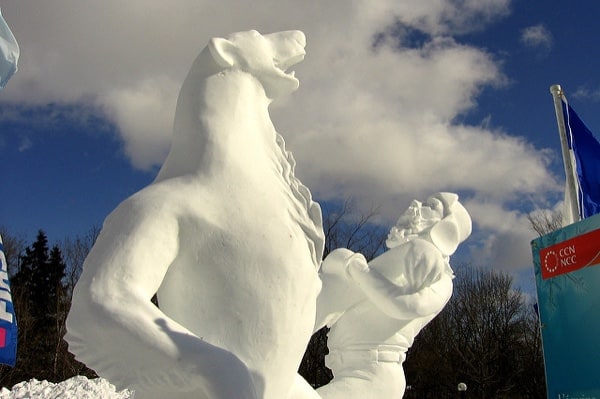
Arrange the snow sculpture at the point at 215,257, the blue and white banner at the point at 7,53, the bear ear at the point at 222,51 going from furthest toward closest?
the blue and white banner at the point at 7,53, the bear ear at the point at 222,51, the snow sculpture at the point at 215,257

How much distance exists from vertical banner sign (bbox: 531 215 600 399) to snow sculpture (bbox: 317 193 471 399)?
1.49 metres

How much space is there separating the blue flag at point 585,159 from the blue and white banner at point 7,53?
534 centimetres

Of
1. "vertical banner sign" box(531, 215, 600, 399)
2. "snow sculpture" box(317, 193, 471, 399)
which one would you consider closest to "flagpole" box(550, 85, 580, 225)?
"vertical banner sign" box(531, 215, 600, 399)

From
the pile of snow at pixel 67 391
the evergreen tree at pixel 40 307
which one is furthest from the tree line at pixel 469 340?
the pile of snow at pixel 67 391

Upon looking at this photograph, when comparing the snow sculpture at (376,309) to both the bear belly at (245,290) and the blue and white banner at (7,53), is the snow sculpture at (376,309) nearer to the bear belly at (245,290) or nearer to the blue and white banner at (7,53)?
the bear belly at (245,290)

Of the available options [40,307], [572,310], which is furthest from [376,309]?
[40,307]

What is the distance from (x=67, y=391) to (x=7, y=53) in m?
4.37

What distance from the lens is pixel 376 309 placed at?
12.2ft

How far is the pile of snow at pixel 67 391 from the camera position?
6988 mm

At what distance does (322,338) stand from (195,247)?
15.5m

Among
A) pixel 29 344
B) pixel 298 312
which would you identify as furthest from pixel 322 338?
pixel 298 312

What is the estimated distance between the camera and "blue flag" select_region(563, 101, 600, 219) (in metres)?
6.46

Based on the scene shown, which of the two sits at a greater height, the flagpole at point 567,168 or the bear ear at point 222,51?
the flagpole at point 567,168

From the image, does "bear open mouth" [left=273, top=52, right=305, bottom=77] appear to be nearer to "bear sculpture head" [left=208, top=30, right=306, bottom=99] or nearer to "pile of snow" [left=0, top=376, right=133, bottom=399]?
"bear sculpture head" [left=208, top=30, right=306, bottom=99]
